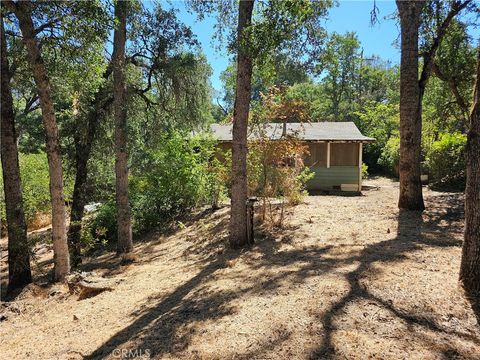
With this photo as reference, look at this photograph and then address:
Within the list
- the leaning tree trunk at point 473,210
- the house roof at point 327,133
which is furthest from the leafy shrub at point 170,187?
the leaning tree trunk at point 473,210

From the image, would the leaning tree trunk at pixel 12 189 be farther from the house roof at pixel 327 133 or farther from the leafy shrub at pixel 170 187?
the house roof at pixel 327 133

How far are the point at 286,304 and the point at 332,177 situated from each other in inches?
498

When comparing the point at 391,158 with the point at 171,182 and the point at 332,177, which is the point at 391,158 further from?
the point at 171,182

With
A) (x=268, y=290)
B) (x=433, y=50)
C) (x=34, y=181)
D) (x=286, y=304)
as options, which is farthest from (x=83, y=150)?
(x=433, y=50)

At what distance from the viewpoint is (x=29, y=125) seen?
75.6 feet

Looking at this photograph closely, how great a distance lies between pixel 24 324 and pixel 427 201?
9.45 metres

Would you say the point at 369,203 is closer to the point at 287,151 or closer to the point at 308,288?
the point at 287,151

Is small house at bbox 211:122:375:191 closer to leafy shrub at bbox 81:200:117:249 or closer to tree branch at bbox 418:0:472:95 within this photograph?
leafy shrub at bbox 81:200:117:249

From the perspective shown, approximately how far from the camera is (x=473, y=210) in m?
3.90

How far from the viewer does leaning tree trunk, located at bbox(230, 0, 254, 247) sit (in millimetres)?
6844

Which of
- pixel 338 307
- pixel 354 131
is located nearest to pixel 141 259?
pixel 338 307

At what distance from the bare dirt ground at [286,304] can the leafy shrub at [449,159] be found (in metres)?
7.55

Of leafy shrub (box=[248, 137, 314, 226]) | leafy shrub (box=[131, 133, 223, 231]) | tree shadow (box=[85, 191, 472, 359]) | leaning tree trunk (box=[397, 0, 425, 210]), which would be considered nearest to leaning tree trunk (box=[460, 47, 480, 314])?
tree shadow (box=[85, 191, 472, 359])

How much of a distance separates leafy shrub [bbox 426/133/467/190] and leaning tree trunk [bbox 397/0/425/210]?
302 inches
